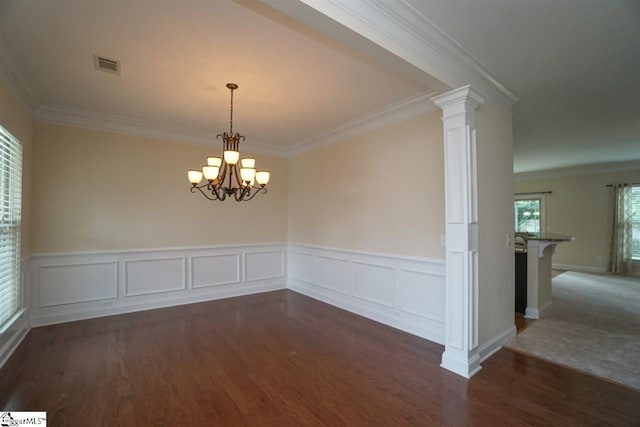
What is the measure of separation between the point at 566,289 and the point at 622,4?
5.48m

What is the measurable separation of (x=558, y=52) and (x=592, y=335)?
3.15 meters

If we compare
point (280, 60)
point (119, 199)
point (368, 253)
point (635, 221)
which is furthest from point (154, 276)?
point (635, 221)

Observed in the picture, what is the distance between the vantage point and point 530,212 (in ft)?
28.7

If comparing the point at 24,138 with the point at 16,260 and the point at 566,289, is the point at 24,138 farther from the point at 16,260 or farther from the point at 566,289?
the point at 566,289

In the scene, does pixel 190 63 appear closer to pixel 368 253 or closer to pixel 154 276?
pixel 368 253

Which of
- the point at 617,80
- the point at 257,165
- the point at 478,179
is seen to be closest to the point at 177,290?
the point at 257,165

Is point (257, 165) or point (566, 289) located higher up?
point (257, 165)

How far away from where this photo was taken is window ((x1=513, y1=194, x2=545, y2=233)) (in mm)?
8477

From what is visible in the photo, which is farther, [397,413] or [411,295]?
[411,295]

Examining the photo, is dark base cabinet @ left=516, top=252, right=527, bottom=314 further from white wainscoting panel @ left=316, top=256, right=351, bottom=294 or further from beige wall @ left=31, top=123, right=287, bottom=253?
beige wall @ left=31, top=123, right=287, bottom=253

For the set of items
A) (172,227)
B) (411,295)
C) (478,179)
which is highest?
(478,179)

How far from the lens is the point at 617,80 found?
114 inches

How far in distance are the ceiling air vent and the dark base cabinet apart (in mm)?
5255

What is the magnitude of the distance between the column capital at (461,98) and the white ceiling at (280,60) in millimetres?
253
